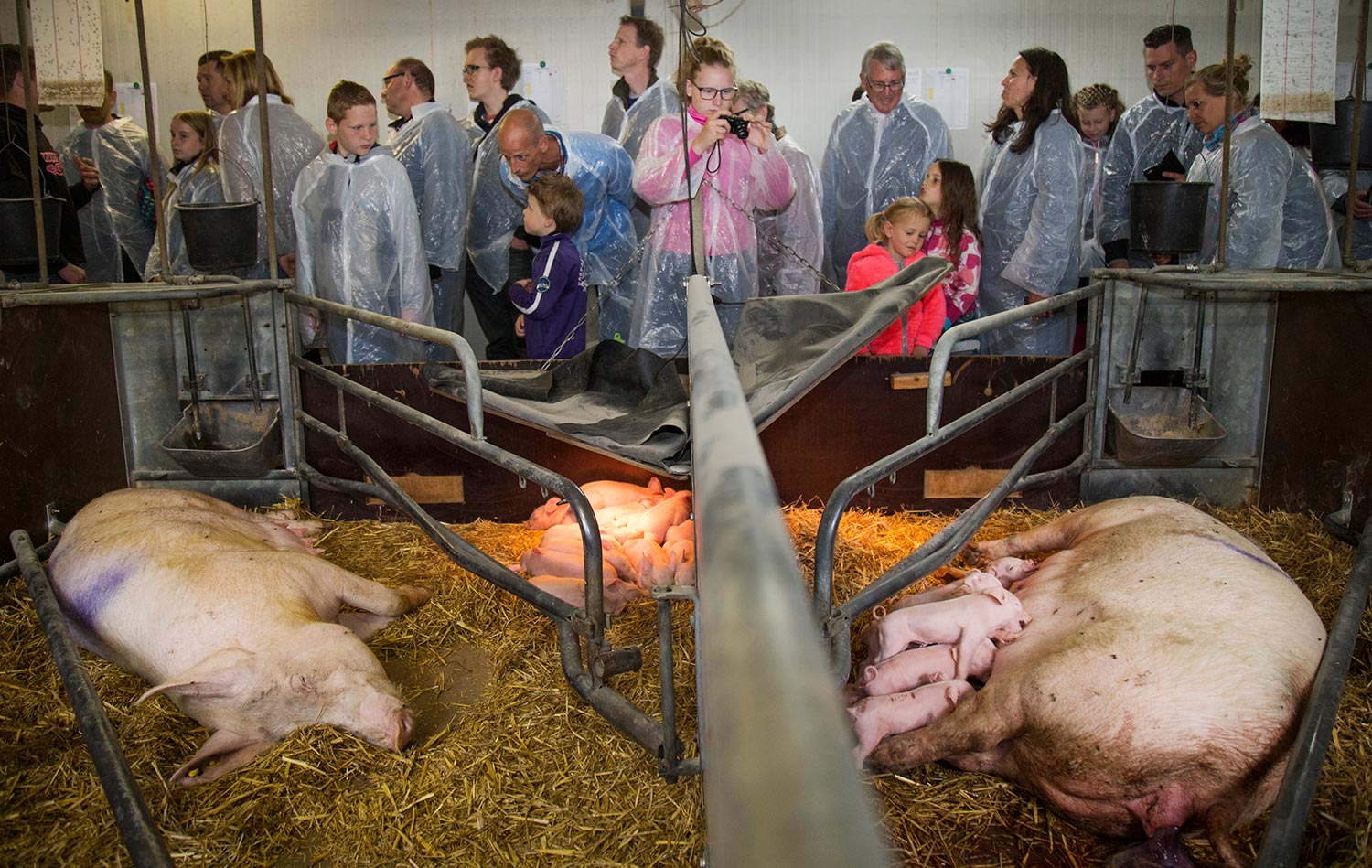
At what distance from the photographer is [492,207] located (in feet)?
19.0

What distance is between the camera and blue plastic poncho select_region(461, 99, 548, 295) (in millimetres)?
5750

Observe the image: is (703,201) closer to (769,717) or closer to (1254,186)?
(1254,186)

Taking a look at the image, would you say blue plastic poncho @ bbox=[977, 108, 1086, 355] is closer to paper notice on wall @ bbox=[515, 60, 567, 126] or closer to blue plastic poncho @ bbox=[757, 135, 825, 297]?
blue plastic poncho @ bbox=[757, 135, 825, 297]

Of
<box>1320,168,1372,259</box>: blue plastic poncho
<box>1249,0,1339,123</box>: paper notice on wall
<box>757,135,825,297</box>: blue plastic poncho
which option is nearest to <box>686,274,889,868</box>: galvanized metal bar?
<box>1249,0,1339,123</box>: paper notice on wall

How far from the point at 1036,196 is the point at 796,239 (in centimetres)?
124

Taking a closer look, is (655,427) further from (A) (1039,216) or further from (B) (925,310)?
(A) (1039,216)

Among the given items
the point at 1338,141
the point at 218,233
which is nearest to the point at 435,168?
the point at 218,233

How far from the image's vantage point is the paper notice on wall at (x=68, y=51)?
3.67m

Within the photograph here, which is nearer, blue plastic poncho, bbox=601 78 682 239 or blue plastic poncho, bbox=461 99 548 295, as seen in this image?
blue plastic poncho, bbox=461 99 548 295

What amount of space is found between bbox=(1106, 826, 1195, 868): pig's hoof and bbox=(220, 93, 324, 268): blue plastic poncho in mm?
5023

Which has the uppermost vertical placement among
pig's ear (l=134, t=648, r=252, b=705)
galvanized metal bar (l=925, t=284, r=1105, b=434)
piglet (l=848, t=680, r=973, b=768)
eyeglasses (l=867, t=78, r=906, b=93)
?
eyeglasses (l=867, t=78, r=906, b=93)

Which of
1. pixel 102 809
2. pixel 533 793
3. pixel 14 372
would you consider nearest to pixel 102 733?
pixel 102 809

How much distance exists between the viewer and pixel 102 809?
7.58 feet

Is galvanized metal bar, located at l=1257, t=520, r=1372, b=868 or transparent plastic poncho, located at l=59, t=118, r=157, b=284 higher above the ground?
transparent plastic poncho, located at l=59, t=118, r=157, b=284
